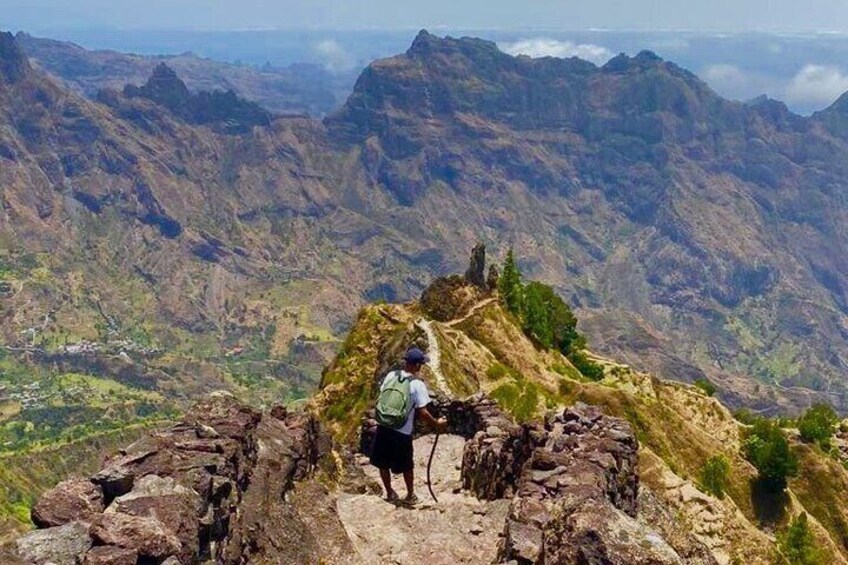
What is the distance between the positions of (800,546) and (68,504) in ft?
216

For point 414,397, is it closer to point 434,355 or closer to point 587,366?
point 434,355

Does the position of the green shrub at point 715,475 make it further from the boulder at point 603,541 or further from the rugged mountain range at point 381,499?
the boulder at point 603,541

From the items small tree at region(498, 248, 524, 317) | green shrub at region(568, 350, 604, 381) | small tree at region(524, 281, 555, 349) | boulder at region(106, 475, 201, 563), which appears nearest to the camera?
boulder at region(106, 475, 201, 563)

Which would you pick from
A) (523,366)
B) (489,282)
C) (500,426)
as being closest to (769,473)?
(523,366)

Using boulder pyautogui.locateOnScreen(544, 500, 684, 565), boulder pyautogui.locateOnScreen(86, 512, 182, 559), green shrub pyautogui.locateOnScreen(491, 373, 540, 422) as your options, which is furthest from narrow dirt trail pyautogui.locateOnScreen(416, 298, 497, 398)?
boulder pyautogui.locateOnScreen(86, 512, 182, 559)

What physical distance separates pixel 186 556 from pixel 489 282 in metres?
96.8

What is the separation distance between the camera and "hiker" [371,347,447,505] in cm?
3008

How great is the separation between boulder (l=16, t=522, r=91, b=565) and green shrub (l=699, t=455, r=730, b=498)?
67.4 metres

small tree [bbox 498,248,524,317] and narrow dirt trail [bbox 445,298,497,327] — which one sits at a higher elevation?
narrow dirt trail [bbox 445,298,497,327]

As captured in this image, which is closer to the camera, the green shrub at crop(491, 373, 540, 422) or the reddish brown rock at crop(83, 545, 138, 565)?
the reddish brown rock at crop(83, 545, 138, 565)

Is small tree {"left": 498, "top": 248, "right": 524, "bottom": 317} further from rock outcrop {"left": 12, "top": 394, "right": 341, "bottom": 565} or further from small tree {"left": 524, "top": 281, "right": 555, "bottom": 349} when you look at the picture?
rock outcrop {"left": 12, "top": 394, "right": 341, "bottom": 565}

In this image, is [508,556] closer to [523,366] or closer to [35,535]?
[35,535]

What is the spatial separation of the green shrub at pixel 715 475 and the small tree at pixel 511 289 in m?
35.9

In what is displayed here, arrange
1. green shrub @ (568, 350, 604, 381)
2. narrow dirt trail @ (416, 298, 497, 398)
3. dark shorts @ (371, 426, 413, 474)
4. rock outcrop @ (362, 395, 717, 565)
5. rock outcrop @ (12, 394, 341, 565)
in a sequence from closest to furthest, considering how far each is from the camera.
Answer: rock outcrop @ (12, 394, 341, 565)
rock outcrop @ (362, 395, 717, 565)
dark shorts @ (371, 426, 413, 474)
narrow dirt trail @ (416, 298, 497, 398)
green shrub @ (568, 350, 604, 381)
